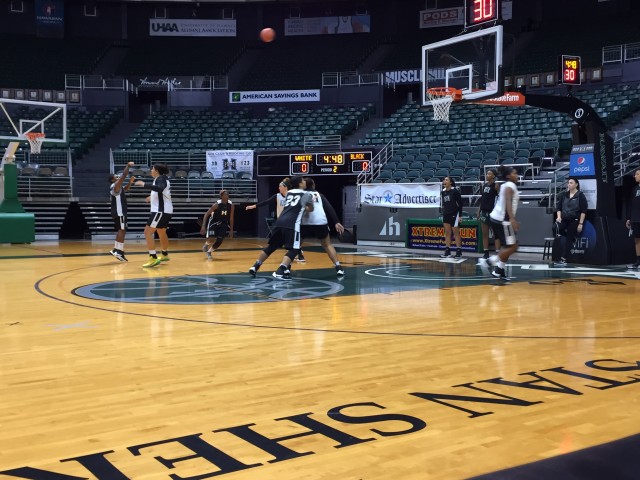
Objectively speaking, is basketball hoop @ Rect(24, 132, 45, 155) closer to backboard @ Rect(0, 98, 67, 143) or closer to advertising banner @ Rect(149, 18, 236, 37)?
backboard @ Rect(0, 98, 67, 143)

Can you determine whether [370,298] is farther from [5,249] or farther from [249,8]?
[249,8]

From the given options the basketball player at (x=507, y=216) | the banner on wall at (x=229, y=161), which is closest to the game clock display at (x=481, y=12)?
the basketball player at (x=507, y=216)

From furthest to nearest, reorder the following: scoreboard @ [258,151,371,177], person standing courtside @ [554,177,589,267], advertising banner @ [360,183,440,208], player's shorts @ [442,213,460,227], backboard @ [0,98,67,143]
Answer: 1. backboard @ [0,98,67,143]
2. scoreboard @ [258,151,371,177]
3. advertising banner @ [360,183,440,208]
4. player's shorts @ [442,213,460,227]
5. person standing courtside @ [554,177,589,267]

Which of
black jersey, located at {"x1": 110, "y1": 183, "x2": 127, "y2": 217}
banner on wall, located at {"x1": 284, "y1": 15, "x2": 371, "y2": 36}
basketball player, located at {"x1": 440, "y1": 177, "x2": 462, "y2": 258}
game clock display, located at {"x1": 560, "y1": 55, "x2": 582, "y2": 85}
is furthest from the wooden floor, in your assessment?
banner on wall, located at {"x1": 284, "y1": 15, "x2": 371, "y2": 36}

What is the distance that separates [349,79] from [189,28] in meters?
10.4

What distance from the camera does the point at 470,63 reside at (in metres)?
16.5

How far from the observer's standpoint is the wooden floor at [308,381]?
3.33 m

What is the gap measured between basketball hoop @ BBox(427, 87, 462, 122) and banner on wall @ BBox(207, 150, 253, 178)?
11.5 m

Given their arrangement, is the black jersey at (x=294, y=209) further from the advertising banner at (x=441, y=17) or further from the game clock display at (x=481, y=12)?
the advertising banner at (x=441, y=17)

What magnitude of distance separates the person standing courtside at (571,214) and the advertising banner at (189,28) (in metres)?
28.2

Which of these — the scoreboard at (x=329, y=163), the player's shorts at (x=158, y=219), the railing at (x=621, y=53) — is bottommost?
the player's shorts at (x=158, y=219)

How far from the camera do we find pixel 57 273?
12.5m

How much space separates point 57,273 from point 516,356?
30.2ft

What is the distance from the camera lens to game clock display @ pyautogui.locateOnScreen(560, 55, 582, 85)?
18672mm
